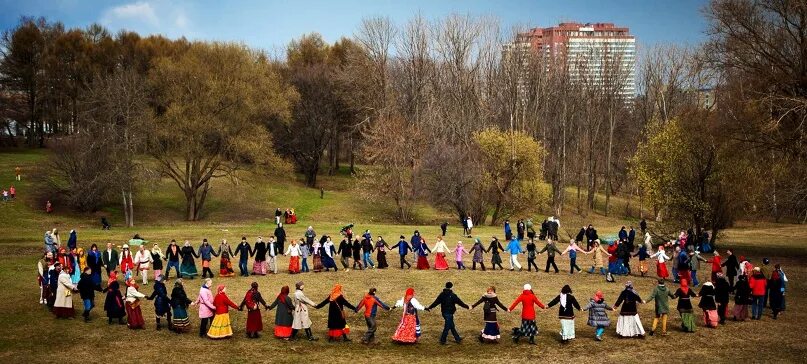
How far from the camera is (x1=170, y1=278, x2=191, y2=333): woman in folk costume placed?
1942 centimetres

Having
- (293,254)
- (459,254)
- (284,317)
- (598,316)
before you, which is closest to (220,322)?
(284,317)

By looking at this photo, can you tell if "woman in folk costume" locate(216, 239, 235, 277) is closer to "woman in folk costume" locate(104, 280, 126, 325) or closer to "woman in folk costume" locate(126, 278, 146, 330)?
"woman in folk costume" locate(104, 280, 126, 325)

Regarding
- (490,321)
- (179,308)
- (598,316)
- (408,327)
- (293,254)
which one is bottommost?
(408,327)

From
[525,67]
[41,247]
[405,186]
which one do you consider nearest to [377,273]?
[41,247]

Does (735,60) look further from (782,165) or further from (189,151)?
(189,151)

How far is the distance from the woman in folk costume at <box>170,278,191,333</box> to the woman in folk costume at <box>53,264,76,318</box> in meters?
4.21

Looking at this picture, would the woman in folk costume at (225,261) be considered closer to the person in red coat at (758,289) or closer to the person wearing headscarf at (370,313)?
the person wearing headscarf at (370,313)

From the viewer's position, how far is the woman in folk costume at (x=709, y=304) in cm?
2111

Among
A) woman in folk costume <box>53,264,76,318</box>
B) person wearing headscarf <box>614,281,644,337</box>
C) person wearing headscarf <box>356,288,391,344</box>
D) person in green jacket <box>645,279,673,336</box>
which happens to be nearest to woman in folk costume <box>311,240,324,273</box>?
woman in folk costume <box>53,264,76,318</box>

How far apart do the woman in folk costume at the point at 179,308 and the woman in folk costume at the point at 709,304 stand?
53.6 feet

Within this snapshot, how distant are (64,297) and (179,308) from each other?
187 inches

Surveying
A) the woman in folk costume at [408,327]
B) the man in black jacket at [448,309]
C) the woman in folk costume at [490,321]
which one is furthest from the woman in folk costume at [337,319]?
the woman in folk costume at [490,321]

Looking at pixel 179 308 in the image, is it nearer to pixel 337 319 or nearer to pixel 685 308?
pixel 337 319

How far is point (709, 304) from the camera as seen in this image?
2114 centimetres
